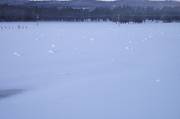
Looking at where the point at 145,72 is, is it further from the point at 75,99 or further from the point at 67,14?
the point at 67,14

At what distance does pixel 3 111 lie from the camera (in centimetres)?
456

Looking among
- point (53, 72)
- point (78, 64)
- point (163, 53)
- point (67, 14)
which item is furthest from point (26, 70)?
point (67, 14)

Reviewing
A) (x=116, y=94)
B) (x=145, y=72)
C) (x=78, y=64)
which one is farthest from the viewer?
(x=78, y=64)

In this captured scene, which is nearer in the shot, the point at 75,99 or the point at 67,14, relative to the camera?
the point at 75,99

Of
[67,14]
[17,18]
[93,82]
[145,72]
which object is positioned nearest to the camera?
[93,82]

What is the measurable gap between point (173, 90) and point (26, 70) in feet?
10.5

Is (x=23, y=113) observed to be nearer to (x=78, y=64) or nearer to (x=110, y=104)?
(x=110, y=104)

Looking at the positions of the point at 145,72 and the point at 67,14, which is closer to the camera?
the point at 145,72

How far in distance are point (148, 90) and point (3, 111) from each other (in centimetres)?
228

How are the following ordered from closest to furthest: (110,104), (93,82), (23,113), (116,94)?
(23,113), (110,104), (116,94), (93,82)

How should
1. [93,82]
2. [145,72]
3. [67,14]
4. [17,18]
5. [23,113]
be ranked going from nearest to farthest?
[23,113], [93,82], [145,72], [17,18], [67,14]

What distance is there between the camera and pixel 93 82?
623cm

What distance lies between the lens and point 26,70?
24.0 feet

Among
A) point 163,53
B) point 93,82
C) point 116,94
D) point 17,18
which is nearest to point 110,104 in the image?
point 116,94
